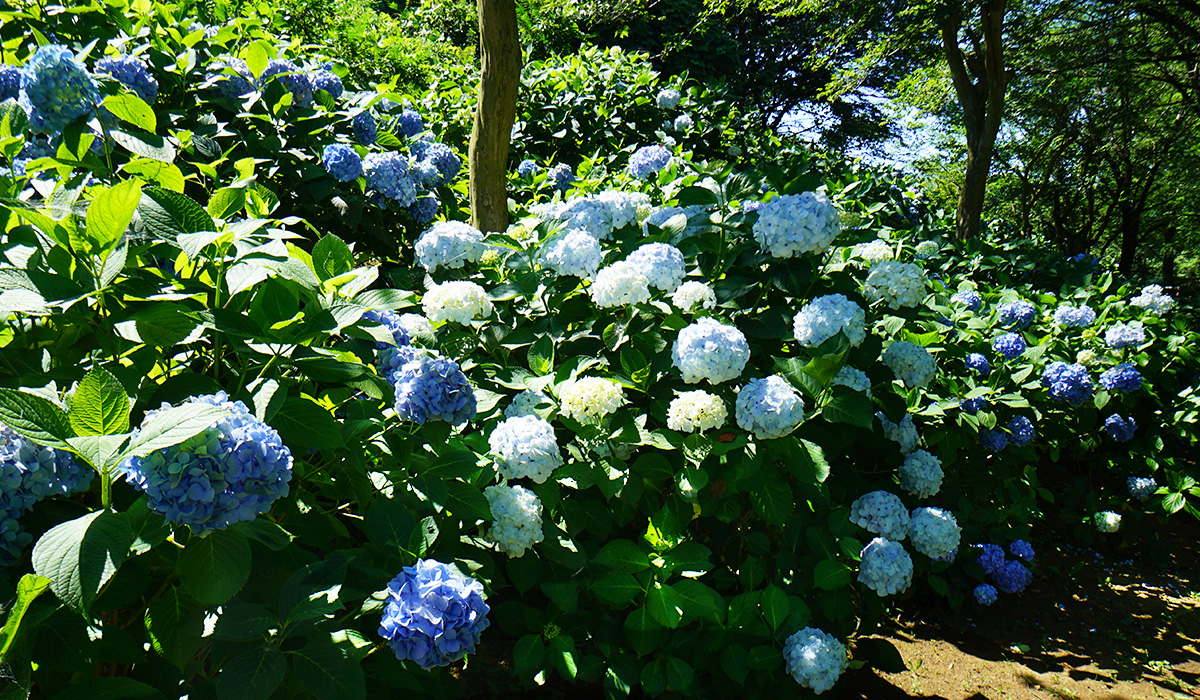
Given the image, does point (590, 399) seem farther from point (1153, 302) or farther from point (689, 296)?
point (1153, 302)

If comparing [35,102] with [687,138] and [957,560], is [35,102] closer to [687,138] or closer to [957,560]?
[957,560]

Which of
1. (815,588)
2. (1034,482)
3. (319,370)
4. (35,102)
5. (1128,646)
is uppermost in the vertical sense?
(35,102)

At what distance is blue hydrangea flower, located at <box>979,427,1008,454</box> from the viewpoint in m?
3.78

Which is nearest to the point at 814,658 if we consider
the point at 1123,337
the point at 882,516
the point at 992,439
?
the point at 882,516

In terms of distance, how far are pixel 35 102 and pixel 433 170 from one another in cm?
163

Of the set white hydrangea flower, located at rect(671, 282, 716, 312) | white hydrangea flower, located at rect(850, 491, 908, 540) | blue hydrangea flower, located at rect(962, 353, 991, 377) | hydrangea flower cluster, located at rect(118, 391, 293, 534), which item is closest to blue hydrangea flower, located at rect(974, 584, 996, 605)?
blue hydrangea flower, located at rect(962, 353, 991, 377)

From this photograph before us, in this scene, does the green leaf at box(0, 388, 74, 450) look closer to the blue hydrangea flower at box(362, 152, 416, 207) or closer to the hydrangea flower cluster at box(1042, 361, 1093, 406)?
the blue hydrangea flower at box(362, 152, 416, 207)

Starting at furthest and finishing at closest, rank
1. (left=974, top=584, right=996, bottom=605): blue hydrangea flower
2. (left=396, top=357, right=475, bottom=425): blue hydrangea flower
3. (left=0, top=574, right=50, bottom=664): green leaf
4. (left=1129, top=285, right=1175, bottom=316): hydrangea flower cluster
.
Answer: (left=1129, top=285, right=1175, bottom=316): hydrangea flower cluster < (left=974, top=584, right=996, bottom=605): blue hydrangea flower < (left=396, top=357, right=475, bottom=425): blue hydrangea flower < (left=0, top=574, right=50, bottom=664): green leaf

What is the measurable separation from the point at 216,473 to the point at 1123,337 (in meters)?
5.35

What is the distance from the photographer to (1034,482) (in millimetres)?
4223

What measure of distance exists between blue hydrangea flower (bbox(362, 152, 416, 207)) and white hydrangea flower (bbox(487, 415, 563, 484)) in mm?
1584

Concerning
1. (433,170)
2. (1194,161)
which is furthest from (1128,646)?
(1194,161)

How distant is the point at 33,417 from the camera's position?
96cm

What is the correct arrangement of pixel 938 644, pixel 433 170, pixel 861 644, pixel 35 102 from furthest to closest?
pixel 938 644, pixel 433 170, pixel 861 644, pixel 35 102
